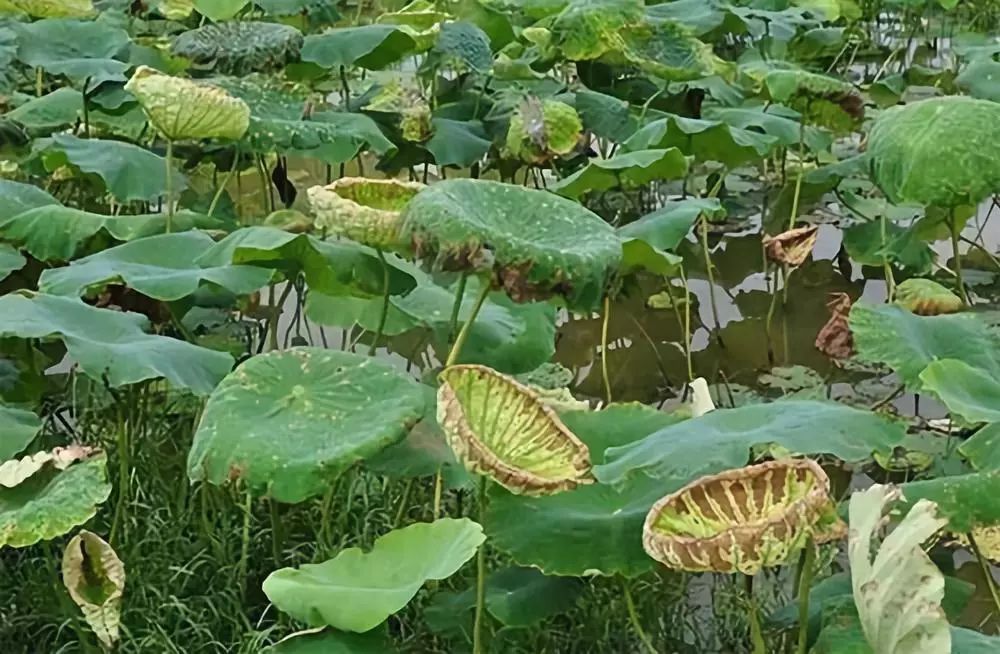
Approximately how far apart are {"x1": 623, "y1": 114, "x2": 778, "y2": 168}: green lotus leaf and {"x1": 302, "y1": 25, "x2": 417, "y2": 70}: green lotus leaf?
49 cm

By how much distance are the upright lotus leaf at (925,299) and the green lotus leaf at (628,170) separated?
0.38m

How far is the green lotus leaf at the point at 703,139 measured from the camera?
2197 mm

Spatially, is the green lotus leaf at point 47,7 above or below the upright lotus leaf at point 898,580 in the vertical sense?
below

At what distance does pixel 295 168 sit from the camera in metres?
3.27

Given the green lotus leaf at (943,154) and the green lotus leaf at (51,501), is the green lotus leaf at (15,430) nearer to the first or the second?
the green lotus leaf at (51,501)

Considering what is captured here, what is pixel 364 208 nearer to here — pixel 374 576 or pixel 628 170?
pixel 374 576

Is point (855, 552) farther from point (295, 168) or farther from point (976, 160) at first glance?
point (295, 168)

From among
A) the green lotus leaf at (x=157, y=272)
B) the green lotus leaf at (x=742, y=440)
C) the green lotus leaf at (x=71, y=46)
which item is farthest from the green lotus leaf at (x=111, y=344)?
the green lotus leaf at (x=71, y=46)

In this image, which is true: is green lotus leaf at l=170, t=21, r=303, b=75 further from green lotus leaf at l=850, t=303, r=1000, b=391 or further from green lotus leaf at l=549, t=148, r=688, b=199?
green lotus leaf at l=850, t=303, r=1000, b=391

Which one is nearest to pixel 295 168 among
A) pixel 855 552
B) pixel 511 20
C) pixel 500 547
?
pixel 511 20

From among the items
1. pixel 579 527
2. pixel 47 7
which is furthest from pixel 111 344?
pixel 47 7

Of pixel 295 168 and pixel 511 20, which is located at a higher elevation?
pixel 511 20

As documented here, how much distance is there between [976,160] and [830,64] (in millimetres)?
2292

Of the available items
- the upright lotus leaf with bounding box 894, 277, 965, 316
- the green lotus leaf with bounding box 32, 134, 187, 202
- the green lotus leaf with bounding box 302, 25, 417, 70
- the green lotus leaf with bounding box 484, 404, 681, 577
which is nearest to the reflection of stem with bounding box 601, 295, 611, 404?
the upright lotus leaf with bounding box 894, 277, 965, 316
